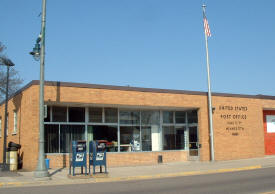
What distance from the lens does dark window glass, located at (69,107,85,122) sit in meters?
21.8

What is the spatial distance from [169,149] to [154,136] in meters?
1.41

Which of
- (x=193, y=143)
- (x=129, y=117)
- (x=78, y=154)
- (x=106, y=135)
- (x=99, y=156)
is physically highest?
(x=129, y=117)

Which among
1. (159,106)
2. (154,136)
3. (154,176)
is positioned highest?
(159,106)

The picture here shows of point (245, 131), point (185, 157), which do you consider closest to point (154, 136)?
point (185, 157)

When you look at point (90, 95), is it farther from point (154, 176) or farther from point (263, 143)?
point (263, 143)

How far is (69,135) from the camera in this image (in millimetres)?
21625

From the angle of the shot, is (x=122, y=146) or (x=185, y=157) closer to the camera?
(x=122, y=146)

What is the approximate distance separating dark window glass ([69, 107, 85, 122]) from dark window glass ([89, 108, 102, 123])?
1.68 ft

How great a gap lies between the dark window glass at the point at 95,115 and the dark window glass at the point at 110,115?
0.42 m

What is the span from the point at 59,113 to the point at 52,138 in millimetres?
1512

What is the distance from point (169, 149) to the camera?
25016mm

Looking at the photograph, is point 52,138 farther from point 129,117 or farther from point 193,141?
point 193,141

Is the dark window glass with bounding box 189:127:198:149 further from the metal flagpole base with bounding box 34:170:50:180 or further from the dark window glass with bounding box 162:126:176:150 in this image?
the metal flagpole base with bounding box 34:170:50:180

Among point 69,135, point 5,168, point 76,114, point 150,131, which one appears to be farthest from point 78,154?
point 150,131
